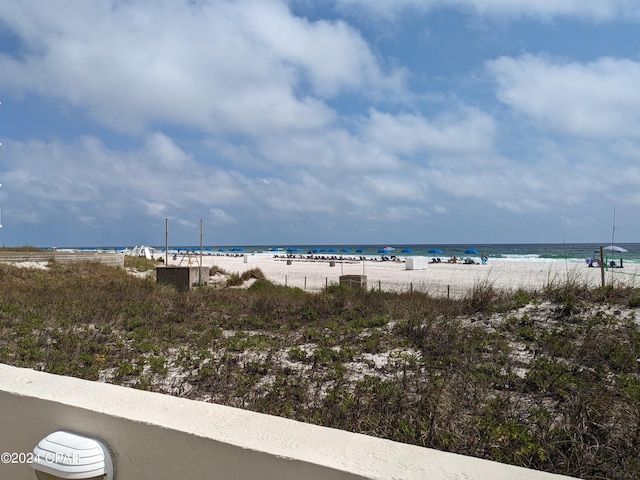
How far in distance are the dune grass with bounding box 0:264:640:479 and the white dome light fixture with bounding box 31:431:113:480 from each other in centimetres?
200

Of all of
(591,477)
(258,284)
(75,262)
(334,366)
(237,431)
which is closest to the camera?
(237,431)

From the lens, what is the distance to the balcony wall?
1.75 metres

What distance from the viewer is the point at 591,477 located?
3.03m

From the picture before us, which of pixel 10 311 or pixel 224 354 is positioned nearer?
pixel 224 354

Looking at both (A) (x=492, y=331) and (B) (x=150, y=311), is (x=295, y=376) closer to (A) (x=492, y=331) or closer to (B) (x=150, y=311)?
(A) (x=492, y=331)

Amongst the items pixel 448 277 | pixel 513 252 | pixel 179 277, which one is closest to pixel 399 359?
pixel 179 277

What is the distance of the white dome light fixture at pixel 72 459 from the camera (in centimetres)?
217

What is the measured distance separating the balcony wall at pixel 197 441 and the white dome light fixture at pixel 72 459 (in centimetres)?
5

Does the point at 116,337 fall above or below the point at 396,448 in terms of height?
below

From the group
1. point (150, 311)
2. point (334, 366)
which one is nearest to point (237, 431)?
point (334, 366)

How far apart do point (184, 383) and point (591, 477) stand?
3.90 m

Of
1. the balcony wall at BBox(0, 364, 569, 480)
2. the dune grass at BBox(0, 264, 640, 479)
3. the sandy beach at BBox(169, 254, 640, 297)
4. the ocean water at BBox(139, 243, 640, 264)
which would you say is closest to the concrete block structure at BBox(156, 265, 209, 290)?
the sandy beach at BBox(169, 254, 640, 297)

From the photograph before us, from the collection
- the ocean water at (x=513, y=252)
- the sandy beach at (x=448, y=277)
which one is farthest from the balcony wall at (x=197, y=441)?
the ocean water at (x=513, y=252)

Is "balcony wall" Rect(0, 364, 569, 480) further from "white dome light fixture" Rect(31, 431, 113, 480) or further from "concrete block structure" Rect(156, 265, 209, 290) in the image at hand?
"concrete block structure" Rect(156, 265, 209, 290)
